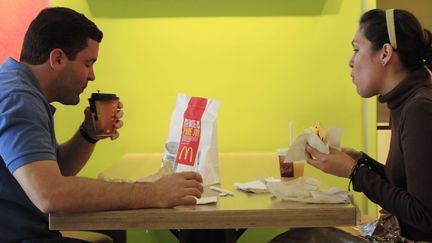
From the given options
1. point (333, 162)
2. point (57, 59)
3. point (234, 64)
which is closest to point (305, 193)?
point (333, 162)

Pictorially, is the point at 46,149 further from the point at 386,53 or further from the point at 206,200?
the point at 386,53

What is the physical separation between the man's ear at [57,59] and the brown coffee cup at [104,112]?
13 centimetres

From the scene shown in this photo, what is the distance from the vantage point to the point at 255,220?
3.59 feet

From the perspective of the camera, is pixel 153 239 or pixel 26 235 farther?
pixel 153 239

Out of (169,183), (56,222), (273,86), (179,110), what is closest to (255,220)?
(169,183)

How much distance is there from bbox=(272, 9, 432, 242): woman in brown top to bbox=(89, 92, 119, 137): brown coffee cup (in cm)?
60

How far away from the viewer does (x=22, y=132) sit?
1092mm

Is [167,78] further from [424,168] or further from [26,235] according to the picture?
[424,168]

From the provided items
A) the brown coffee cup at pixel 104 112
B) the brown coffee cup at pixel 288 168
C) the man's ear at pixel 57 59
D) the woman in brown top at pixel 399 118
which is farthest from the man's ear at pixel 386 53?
the man's ear at pixel 57 59

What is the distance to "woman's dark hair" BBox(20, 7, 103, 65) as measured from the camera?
1374 millimetres

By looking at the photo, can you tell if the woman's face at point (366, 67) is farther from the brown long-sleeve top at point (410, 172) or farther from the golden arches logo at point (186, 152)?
the golden arches logo at point (186, 152)

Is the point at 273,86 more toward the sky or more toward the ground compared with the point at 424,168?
more toward the sky

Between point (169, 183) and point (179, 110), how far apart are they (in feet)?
1.51

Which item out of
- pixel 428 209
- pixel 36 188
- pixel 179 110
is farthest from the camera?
pixel 179 110
